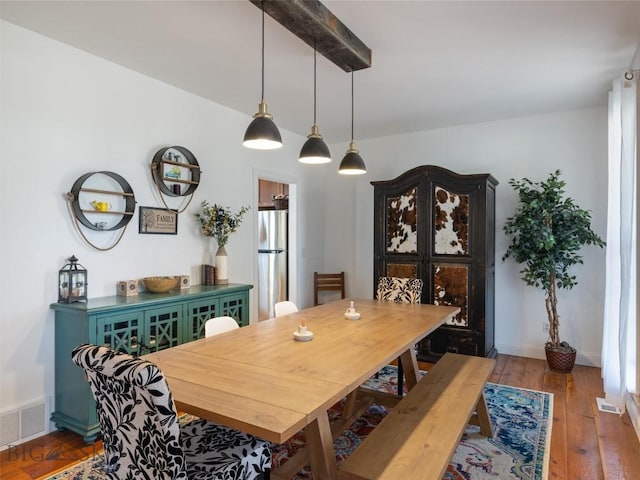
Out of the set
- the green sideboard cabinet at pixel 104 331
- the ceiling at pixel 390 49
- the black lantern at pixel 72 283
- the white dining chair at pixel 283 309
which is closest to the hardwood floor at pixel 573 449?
the green sideboard cabinet at pixel 104 331

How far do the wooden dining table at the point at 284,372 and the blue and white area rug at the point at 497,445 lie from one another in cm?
78

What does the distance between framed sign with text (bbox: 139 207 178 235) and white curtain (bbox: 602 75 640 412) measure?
141 inches

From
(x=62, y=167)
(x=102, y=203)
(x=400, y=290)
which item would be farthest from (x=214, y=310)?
(x=400, y=290)

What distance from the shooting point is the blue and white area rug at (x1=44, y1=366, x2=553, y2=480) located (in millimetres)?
2266

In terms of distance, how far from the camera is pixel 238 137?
14.0 feet

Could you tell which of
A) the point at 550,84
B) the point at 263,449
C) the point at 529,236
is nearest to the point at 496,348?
the point at 529,236

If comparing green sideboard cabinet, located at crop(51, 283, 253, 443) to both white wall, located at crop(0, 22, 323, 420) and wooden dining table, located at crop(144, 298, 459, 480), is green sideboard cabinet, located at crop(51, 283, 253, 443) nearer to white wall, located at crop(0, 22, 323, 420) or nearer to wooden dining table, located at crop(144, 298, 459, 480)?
white wall, located at crop(0, 22, 323, 420)

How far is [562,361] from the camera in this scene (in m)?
3.88

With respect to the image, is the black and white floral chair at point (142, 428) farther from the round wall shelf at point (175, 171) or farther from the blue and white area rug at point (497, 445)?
the round wall shelf at point (175, 171)

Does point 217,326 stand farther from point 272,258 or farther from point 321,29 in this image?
point 272,258

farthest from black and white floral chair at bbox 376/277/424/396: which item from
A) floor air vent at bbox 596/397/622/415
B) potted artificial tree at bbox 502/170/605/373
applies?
floor air vent at bbox 596/397/622/415

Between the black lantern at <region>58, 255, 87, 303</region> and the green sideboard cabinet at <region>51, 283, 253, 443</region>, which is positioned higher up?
the black lantern at <region>58, 255, 87, 303</region>

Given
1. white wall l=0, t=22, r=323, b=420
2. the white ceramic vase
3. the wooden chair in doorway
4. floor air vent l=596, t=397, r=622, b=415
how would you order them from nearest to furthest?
white wall l=0, t=22, r=323, b=420 → floor air vent l=596, t=397, r=622, b=415 → the white ceramic vase → the wooden chair in doorway

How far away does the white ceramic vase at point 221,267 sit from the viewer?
12.5 ft
